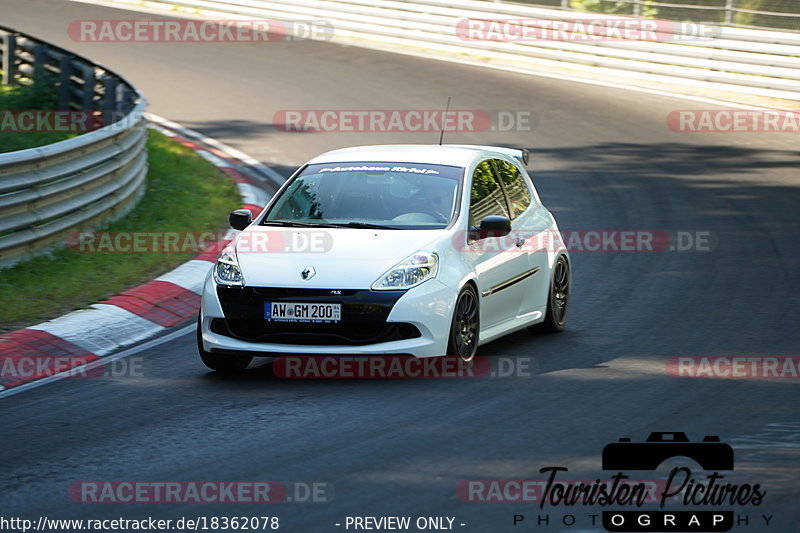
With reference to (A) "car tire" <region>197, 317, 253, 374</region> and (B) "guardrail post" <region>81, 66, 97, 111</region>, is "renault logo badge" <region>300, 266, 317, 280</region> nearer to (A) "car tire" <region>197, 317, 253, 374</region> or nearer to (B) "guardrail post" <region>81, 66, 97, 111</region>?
(A) "car tire" <region>197, 317, 253, 374</region>

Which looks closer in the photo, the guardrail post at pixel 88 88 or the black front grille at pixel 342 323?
the black front grille at pixel 342 323

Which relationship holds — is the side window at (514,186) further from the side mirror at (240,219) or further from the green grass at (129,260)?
the green grass at (129,260)

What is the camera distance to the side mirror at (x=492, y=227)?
362 inches

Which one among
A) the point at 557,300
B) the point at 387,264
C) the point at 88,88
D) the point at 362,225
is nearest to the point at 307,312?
the point at 387,264

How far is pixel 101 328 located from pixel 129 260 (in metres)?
2.30

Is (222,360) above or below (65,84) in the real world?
above

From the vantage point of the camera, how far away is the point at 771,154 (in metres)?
19.3

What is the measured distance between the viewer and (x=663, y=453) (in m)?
6.77

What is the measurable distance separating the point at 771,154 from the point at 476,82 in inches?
277

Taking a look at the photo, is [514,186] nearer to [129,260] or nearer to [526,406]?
[526,406]

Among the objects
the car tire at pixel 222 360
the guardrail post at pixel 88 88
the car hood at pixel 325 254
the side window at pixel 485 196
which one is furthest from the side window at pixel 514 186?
the guardrail post at pixel 88 88

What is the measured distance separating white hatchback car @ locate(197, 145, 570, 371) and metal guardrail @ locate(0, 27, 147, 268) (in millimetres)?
2812

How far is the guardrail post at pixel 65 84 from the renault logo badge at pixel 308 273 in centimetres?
1164

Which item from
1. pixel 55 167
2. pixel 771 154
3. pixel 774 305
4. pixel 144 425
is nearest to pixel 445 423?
pixel 144 425
